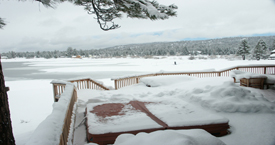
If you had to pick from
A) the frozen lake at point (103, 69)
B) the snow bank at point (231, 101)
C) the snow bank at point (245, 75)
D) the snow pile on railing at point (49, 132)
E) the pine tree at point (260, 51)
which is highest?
the pine tree at point (260, 51)

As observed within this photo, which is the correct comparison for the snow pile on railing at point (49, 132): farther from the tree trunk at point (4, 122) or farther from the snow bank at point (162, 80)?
the snow bank at point (162, 80)

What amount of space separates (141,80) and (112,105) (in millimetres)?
4486

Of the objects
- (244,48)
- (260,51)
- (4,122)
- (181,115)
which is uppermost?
(244,48)

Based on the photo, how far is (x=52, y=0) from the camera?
3.24 metres

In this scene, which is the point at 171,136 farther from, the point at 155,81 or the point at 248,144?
the point at 155,81

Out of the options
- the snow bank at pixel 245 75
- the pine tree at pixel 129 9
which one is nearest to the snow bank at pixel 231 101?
the pine tree at pixel 129 9

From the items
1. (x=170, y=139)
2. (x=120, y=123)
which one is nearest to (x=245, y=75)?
(x=120, y=123)

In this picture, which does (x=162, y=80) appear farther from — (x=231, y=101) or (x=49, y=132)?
(x=49, y=132)

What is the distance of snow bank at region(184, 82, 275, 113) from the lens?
405cm

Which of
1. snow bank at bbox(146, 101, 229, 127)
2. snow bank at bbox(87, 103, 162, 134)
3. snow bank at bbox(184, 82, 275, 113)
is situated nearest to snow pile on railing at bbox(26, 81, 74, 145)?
snow bank at bbox(87, 103, 162, 134)

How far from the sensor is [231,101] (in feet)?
14.0

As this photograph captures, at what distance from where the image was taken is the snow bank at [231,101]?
4051 millimetres

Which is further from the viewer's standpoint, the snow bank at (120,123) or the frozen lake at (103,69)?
the frozen lake at (103,69)

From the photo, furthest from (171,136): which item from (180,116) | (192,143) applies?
(180,116)
